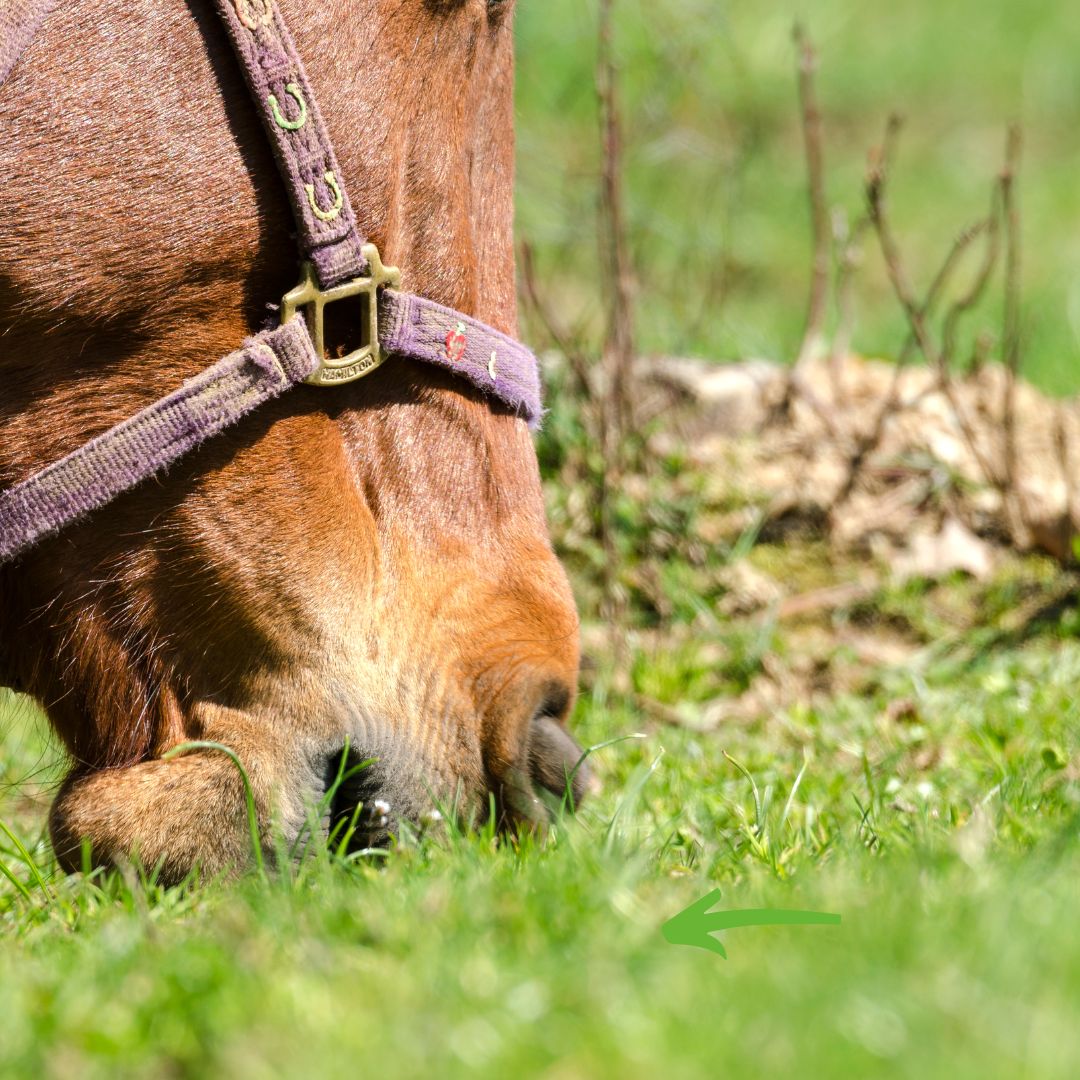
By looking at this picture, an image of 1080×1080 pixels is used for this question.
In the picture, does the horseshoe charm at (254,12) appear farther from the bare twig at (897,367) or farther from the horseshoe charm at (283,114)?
the bare twig at (897,367)

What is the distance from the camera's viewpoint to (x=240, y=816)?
1.97 metres

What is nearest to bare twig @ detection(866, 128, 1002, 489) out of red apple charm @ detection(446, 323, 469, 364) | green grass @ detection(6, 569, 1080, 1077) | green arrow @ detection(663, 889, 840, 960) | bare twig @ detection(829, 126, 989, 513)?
bare twig @ detection(829, 126, 989, 513)

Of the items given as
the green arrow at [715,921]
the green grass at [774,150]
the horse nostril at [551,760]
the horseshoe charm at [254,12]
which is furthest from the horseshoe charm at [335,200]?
the green grass at [774,150]

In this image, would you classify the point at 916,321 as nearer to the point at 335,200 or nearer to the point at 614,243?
the point at 614,243

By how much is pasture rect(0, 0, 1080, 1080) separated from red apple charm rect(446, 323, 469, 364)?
69cm

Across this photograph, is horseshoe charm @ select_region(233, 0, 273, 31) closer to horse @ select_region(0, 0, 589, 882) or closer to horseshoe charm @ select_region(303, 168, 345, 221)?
horse @ select_region(0, 0, 589, 882)

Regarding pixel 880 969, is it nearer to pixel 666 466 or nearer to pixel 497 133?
pixel 497 133

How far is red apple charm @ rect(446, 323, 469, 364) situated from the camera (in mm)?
2119

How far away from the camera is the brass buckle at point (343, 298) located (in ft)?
6.50

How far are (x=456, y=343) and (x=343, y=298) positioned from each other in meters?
0.19

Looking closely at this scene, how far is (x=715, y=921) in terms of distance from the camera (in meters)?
1.59

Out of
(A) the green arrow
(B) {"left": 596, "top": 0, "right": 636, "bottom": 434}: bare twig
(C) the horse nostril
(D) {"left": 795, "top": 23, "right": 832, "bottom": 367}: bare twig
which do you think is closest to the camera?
(A) the green arrow

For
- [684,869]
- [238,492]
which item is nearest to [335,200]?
[238,492]

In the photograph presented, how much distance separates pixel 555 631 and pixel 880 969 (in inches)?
37.2
